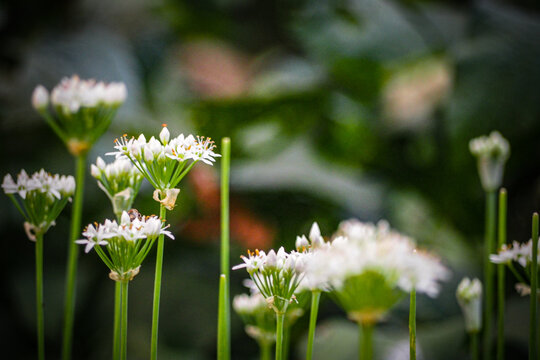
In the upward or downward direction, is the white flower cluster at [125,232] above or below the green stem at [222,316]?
above

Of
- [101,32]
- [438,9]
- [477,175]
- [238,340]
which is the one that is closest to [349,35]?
[438,9]

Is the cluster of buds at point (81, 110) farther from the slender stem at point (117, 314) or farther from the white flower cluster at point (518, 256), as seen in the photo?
the white flower cluster at point (518, 256)

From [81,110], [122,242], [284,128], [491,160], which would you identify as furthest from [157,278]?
[284,128]

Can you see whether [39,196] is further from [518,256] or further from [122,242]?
[518,256]

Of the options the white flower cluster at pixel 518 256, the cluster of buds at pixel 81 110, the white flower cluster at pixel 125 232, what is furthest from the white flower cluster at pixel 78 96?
the white flower cluster at pixel 518 256

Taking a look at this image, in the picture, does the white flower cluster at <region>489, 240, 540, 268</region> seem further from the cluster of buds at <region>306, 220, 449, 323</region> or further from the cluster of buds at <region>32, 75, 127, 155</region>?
the cluster of buds at <region>32, 75, 127, 155</region>

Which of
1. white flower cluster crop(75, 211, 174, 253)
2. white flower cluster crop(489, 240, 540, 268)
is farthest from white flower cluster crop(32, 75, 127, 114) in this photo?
white flower cluster crop(489, 240, 540, 268)
